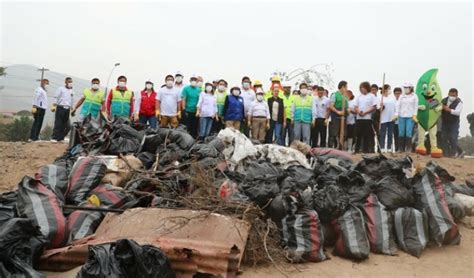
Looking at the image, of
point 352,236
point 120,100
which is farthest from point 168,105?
point 352,236

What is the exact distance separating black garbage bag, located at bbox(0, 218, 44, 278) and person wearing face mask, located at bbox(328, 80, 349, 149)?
22.9 feet

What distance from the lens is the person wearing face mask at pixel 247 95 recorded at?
9.46 metres

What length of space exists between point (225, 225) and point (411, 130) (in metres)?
6.69

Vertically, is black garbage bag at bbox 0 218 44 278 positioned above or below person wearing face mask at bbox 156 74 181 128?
below

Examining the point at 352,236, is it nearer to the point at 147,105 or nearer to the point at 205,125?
the point at 205,125

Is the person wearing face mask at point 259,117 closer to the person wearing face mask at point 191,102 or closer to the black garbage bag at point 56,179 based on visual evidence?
the person wearing face mask at point 191,102

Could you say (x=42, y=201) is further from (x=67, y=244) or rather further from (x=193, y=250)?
(x=193, y=250)

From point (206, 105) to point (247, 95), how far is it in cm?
104

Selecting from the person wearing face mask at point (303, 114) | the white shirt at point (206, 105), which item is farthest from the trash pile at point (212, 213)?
the person wearing face mask at point (303, 114)

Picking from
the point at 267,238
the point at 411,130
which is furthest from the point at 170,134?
the point at 411,130

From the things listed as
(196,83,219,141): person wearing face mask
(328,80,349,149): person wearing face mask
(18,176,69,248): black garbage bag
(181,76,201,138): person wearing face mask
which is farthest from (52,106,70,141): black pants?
(18,176,69,248): black garbage bag

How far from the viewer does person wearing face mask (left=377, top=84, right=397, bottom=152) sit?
31.5 feet

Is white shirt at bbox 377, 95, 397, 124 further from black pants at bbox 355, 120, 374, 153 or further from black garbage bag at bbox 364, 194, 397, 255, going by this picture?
black garbage bag at bbox 364, 194, 397, 255

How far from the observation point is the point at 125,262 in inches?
128
